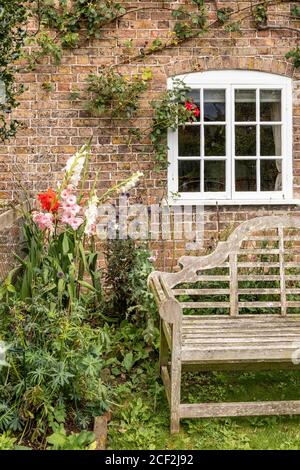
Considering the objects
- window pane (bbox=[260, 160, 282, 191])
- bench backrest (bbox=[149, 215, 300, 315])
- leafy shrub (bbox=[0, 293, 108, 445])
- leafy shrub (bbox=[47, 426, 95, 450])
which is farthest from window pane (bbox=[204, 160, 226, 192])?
leafy shrub (bbox=[47, 426, 95, 450])

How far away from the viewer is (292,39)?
6.67 metres

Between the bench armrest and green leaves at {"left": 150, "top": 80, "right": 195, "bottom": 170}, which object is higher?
green leaves at {"left": 150, "top": 80, "right": 195, "bottom": 170}

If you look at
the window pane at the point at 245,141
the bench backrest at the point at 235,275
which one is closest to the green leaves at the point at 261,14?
the window pane at the point at 245,141

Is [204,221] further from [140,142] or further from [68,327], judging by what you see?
[68,327]

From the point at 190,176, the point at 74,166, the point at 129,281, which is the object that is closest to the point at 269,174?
the point at 190,176

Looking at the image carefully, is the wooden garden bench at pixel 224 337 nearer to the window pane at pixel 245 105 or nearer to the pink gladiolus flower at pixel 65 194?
the pink gladiolus flower at pixel 65 194

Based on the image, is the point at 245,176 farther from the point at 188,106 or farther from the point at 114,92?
the point at 114,92

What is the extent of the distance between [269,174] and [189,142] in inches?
39.0

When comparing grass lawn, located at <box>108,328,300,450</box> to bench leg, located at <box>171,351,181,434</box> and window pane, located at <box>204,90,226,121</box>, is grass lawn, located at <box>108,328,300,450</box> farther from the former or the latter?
window pane, located at <box>204,90,226,121</box>

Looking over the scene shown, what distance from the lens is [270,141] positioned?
685cm

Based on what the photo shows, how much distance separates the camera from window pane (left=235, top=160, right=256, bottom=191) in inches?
268

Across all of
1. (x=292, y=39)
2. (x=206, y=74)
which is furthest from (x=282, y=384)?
(x=292, y=39)

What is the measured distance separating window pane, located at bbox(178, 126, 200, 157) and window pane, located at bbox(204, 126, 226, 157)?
0.09 meters

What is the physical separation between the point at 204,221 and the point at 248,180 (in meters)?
0.71
